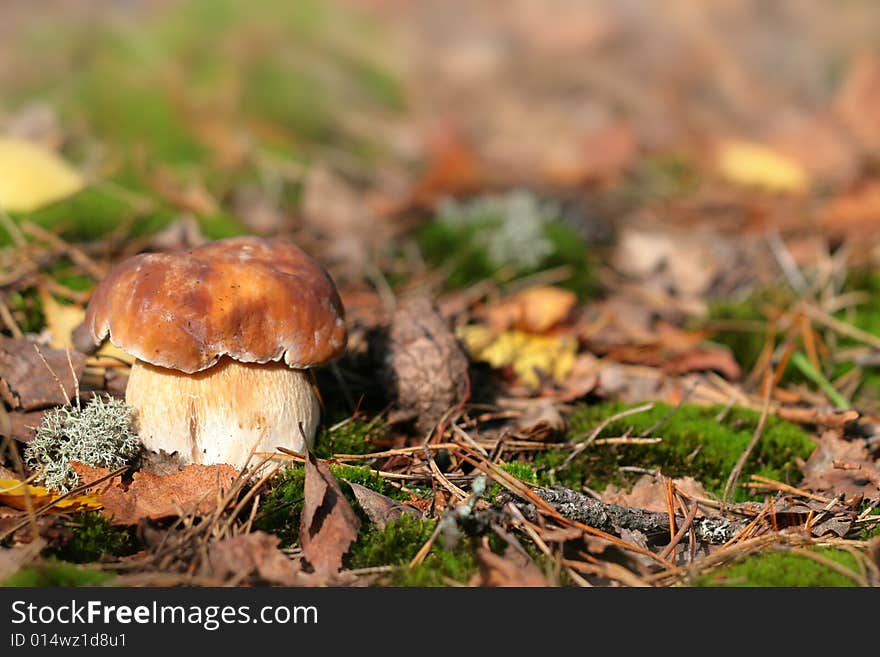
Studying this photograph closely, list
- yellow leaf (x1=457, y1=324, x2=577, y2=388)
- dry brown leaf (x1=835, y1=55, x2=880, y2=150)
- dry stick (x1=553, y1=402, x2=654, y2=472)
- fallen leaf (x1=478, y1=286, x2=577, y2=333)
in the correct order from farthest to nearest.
A: dry brown leaf (x1=835, y1=55, x2=880, y2=150)
fallen leaf (x1=478, y1=286, x2=577, y2=333)
yellow leaf (x1=457, y1=324, x2=577, y2=388)
dry stick (x1=553, y1=402, x2=654, y2=472)

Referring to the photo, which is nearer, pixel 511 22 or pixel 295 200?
pixel 295 200

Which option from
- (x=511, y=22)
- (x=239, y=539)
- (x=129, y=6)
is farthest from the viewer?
(x=511, y=22)

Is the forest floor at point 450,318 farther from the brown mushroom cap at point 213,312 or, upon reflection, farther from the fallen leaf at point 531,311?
the brown mushroom cap at point 213,312

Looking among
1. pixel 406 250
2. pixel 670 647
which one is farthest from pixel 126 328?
pixel 406 250

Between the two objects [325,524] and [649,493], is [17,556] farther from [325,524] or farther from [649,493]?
[649,493]

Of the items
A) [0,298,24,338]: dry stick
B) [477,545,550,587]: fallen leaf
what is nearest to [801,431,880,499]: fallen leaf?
[477,545,550,587]: fallen leaf

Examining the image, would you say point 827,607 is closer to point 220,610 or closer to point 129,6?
point 220,610

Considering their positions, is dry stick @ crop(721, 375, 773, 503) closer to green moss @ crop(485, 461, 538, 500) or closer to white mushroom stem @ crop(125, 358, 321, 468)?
green moss @ crop(485, 461, 538, 500)
